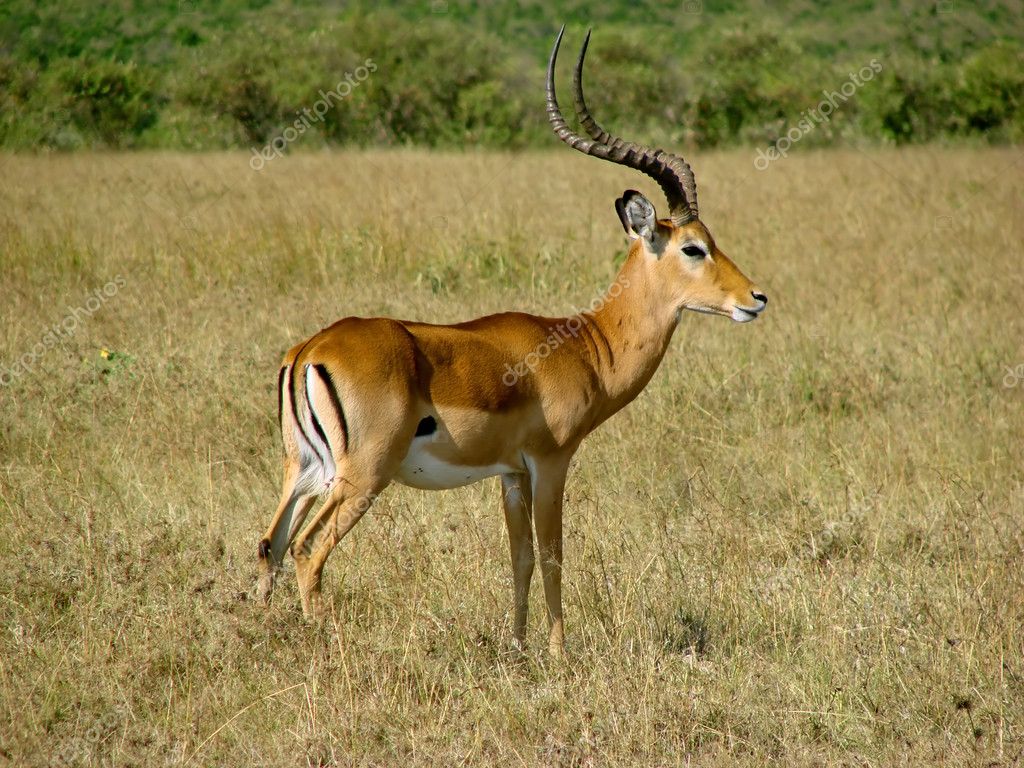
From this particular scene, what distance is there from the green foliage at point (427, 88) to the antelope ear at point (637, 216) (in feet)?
39.4

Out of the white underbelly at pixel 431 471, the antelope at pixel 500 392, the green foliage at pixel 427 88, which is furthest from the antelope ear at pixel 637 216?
the green foliage at pixel 427 88

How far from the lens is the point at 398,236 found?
9289 mm

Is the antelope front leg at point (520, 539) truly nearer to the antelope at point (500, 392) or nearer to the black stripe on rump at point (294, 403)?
the antelope at point (500, 392)

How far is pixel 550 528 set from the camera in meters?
4.11

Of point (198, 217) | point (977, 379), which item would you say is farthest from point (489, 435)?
point (198, 217)

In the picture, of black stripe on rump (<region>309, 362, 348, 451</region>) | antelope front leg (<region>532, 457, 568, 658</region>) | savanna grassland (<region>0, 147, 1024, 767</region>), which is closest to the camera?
savanna grassland (<region>0, 147, 1024, 767</region>)

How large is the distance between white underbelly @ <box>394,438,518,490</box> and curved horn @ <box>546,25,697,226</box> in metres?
1.29

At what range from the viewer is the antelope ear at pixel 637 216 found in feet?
14.7

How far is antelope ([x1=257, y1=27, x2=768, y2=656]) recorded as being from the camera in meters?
3.73

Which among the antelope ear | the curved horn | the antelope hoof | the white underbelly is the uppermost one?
the curved horn

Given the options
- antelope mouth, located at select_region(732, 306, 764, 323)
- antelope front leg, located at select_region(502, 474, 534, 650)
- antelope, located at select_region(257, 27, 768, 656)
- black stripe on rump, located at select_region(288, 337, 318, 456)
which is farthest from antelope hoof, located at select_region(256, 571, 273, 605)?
antelope mouth, located at select_region(732, 306, 764, 323)

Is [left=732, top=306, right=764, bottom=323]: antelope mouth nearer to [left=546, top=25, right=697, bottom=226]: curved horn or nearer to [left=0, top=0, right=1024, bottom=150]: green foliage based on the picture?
[left=546, top=25, right=697, bottom=226]: curved horn

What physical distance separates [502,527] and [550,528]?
923mm

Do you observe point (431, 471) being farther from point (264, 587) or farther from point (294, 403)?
point (264, 587)
